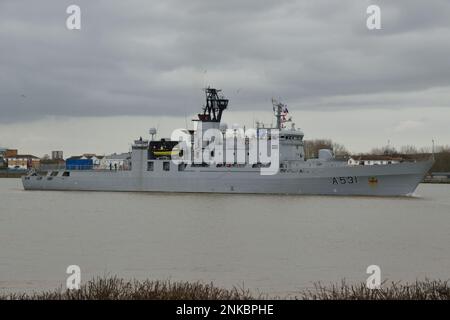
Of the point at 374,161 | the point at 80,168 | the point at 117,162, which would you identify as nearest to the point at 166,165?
the point at 117,162

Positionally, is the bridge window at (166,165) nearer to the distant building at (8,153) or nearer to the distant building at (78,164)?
the distant building at (78,164)

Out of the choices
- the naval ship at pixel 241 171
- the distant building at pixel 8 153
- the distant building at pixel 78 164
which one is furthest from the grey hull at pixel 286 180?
the distant building at pixel 8 153

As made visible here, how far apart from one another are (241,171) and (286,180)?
3.45m

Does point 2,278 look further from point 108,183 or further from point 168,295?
point 108,183

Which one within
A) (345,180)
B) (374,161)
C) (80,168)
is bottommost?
(345,180)

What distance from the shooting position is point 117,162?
167 feet

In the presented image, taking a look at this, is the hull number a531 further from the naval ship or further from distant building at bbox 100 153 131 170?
distant building at bbox 100 153 131 170

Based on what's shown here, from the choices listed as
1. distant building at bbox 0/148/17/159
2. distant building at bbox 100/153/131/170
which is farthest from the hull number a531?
distant building at bbox 0/148/17/159

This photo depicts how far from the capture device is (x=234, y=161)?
4394 cm

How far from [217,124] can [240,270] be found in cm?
3596

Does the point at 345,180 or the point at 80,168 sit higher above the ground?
the point at 80,168

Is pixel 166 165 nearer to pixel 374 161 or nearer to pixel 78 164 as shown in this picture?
pixel 78 164

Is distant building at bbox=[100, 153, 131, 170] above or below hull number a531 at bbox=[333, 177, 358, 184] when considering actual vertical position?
above

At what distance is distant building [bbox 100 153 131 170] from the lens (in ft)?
163
